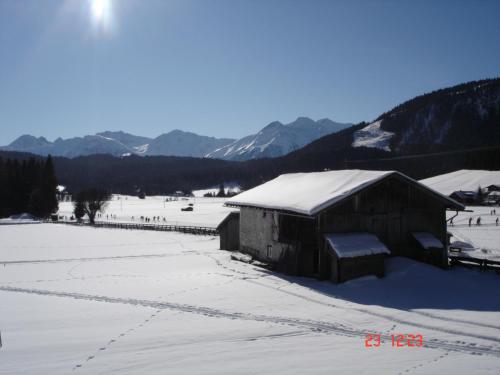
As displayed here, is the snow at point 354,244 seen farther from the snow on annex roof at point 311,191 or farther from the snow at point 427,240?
the snow at point 427,240

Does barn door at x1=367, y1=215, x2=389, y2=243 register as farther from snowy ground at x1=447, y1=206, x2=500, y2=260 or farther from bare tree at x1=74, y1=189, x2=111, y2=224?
bare tree at x1=74, y1=189, x2=111, y2=224

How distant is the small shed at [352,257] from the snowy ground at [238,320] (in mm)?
613

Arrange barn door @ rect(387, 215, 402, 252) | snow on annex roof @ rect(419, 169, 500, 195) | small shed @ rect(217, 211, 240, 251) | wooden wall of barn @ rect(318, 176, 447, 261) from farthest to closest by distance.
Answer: snow on annex roof @ rect(419, 169, 500, 195), small shed @ rect(217, 211, 240, 251), barn door @ rect(387, 215, 402, 252), wooden wall of barn @ rect(318, 176, 447, 261)

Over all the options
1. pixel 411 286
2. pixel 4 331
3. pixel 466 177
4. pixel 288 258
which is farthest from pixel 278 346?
pixel 466 177

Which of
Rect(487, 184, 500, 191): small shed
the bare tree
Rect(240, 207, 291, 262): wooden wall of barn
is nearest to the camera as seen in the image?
Rect(240, 207, 291, 262): wooden wall of barn

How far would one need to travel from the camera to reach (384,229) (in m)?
20.0

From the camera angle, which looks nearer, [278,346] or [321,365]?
[321,365]

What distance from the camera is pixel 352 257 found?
17.5 metres

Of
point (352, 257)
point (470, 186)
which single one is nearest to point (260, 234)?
point (352, 257)

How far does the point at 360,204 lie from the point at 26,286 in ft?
55.6

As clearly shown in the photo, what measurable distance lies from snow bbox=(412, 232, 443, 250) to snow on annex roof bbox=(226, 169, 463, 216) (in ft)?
7.56

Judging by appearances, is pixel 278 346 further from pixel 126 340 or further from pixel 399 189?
pixel 399 189
